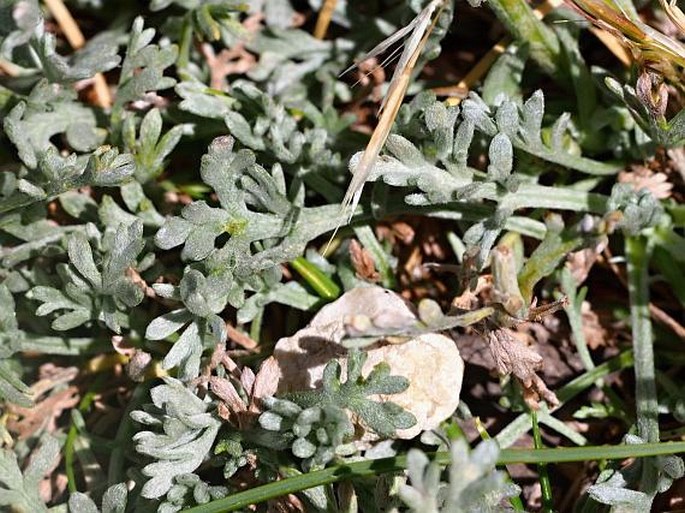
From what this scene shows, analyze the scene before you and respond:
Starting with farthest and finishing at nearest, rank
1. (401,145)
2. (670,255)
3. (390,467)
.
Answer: (670,255), (401,145), (390,467)

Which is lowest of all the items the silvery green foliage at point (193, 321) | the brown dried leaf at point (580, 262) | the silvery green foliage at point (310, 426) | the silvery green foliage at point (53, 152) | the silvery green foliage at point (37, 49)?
the brown dried leaf at point (580, 262)

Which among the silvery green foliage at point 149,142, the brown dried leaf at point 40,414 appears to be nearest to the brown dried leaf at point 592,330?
the silvery green foliage at point 149,142

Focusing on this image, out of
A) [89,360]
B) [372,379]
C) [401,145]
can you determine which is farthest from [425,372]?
[89,360]

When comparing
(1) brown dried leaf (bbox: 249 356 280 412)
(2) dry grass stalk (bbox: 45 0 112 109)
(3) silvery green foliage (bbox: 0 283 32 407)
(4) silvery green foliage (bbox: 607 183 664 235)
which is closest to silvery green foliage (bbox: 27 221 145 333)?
(3) silvery green foliage (bbox: 0 283 32 407)

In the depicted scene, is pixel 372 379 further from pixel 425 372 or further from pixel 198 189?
pixel 198 189

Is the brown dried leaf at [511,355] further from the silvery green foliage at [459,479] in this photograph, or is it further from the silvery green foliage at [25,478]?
the silvery green foliage at [25,478]

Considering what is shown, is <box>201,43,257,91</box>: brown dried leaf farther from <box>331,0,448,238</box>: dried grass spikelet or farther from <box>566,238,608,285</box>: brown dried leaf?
<box>566,238,608,285</box>: brown dried leaf

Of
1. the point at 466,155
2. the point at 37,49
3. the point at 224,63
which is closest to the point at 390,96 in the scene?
the point at 466,155

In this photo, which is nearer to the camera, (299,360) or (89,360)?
(299,360)
